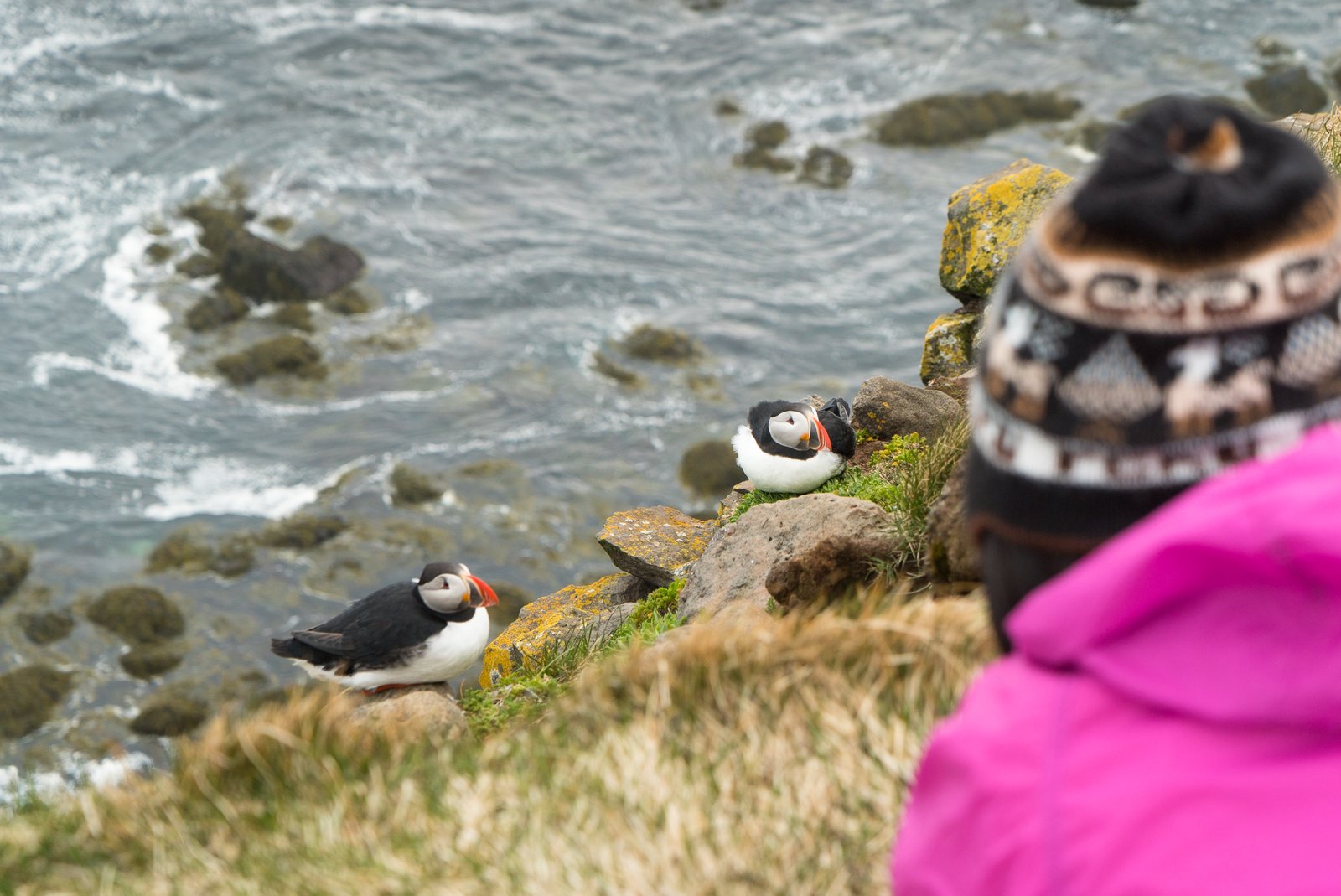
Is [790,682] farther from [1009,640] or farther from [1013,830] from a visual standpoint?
[1013,830]

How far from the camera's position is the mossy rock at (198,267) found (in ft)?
108

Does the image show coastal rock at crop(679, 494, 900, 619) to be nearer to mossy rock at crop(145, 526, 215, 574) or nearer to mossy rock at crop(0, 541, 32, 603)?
mossy rock at crop(145, 526, 215, 574)

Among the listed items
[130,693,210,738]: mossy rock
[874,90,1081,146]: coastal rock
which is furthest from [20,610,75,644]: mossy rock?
[874,90,1081,146]: coastal rock

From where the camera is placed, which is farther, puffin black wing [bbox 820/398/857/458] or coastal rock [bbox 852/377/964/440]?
coastal rock [bbox 852/377/964/440]

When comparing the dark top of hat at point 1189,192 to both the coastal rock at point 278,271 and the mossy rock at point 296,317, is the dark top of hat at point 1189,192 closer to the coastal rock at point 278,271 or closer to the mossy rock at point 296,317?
the mossy rock at point 296,317

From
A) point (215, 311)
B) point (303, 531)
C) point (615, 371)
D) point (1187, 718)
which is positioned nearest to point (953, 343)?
point (1187, 718)

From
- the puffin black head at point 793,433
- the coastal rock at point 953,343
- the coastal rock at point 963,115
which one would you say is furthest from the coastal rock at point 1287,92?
the puffin black head at point 793,433

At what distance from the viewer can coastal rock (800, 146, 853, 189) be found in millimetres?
37031

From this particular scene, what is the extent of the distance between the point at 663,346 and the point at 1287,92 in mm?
21990

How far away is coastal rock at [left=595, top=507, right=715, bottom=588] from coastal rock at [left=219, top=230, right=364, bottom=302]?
75.4 feet

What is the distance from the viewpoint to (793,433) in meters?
10.4

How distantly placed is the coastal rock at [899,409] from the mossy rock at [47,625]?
741 inches

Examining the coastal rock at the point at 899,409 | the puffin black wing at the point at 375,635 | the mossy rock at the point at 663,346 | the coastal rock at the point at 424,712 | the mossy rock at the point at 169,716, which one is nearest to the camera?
the coastal rock at the point at 424,712

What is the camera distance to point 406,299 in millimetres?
32656
